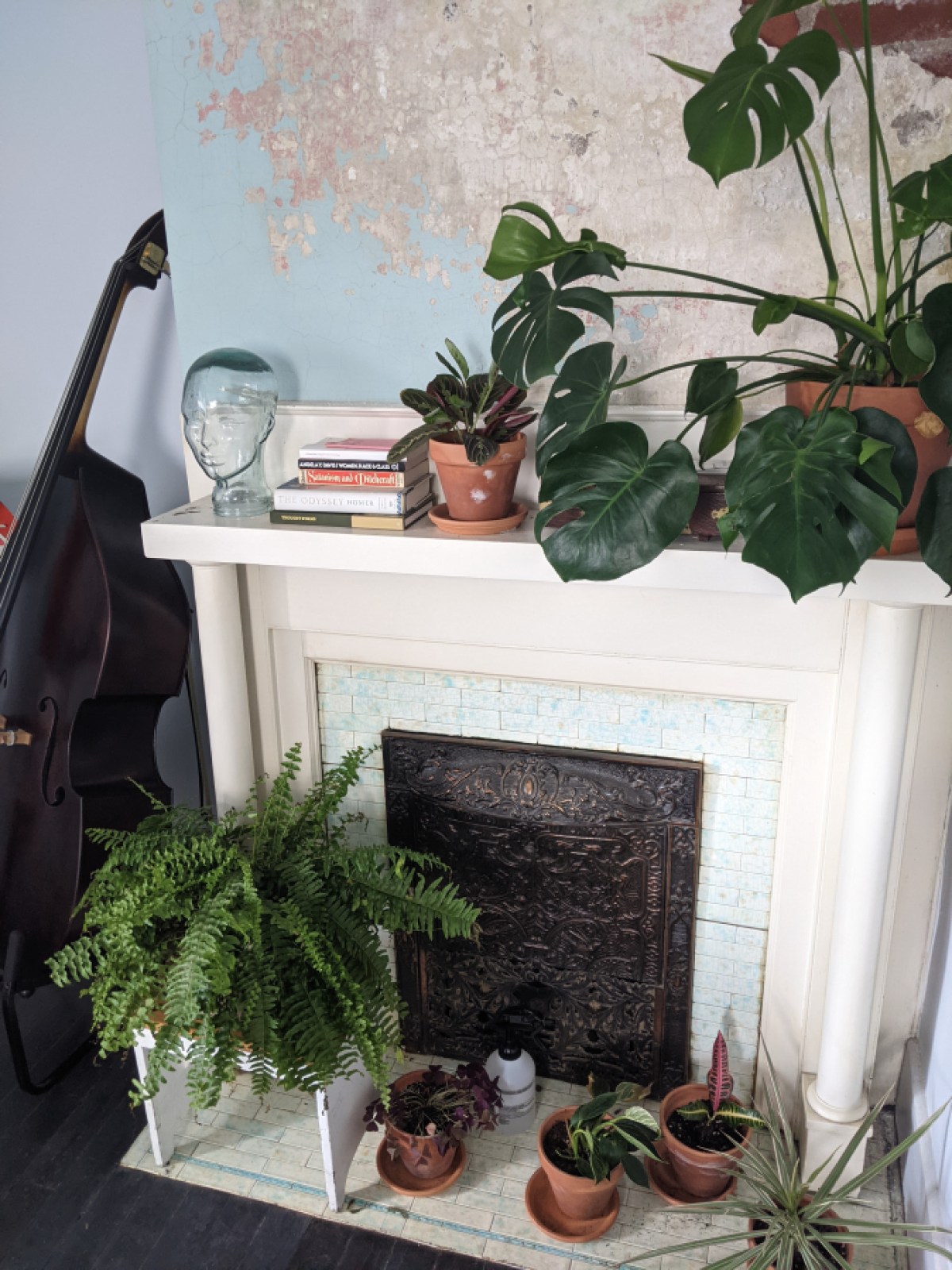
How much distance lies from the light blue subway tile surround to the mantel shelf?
269 millimetres

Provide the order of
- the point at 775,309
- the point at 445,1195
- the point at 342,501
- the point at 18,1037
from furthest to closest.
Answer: the point at 18,1037
the point at 445,1195
the point at 342,501
the point at 775,309

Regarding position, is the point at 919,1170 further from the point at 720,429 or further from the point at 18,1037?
the point at 18,1037

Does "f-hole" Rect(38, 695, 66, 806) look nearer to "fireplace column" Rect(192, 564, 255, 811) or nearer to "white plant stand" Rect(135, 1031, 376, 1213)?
"fireplace column" Rect(192, 564, 255, 811)

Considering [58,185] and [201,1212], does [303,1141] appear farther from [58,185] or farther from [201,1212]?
[58,185]

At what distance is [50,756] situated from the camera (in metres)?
1.91

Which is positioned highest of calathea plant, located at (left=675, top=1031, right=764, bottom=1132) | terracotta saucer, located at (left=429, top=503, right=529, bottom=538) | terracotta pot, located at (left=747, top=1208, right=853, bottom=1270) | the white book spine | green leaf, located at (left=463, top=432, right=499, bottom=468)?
green leaf, located at (left=463, top=432, right=499, bottom=468)

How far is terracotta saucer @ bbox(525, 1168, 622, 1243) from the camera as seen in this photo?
181 centimetres

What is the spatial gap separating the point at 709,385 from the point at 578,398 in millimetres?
196

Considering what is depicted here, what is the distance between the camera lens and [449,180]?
1636mm

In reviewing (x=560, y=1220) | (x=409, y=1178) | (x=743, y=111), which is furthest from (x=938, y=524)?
(x=409, y=1178)

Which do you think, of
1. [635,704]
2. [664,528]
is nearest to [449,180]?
[664,528]

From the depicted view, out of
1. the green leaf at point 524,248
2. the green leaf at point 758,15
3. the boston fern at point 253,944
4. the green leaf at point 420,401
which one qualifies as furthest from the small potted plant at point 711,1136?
the green leaf at point 758,15

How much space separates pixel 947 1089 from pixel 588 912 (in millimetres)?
670

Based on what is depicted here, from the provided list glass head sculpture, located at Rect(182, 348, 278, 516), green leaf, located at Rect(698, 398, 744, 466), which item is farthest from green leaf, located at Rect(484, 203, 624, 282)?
glass head sculpture, located at Rect(182, 348, 278, 516)
